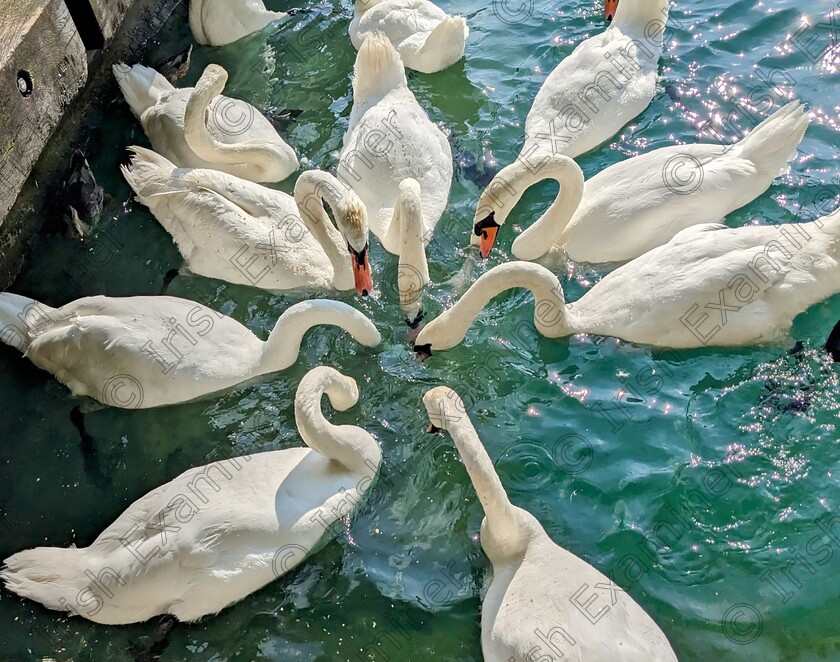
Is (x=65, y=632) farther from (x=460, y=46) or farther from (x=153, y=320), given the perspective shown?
(x=460, y=46)

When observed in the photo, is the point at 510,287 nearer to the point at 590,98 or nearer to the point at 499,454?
the point at 499,454

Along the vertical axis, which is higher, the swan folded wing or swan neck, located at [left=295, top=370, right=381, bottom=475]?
the swan folded wing

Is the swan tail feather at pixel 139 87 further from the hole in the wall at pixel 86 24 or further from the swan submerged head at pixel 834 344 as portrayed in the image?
the swan submerged head at pixel 834 344

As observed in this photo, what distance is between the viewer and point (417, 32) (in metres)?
9.84

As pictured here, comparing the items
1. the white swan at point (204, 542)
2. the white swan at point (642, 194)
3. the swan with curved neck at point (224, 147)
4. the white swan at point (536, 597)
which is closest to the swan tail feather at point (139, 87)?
the swan with curved neck at point (224, 147)

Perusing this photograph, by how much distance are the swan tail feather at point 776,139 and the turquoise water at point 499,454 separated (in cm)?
54

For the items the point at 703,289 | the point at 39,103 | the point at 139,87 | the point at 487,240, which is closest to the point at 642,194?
the point at 703,289

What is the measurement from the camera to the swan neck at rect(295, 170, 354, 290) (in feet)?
23.4

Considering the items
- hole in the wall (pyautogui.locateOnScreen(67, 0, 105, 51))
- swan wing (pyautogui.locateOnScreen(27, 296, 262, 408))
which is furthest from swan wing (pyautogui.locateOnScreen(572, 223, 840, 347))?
hole in the wall (pyautogui.locateOnScreen(67, 0, 105, 51))

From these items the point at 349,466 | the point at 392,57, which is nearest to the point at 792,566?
the point at 349,466

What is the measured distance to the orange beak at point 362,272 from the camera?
696 centimetres

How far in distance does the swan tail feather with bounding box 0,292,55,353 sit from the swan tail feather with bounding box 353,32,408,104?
3.83m

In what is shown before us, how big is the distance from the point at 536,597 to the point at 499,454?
1.48 metres

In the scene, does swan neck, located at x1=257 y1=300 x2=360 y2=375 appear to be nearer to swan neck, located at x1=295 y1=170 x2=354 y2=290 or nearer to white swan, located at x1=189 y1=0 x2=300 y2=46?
swan neck, located at x1=295 y1=170 x2=354 y2=290
